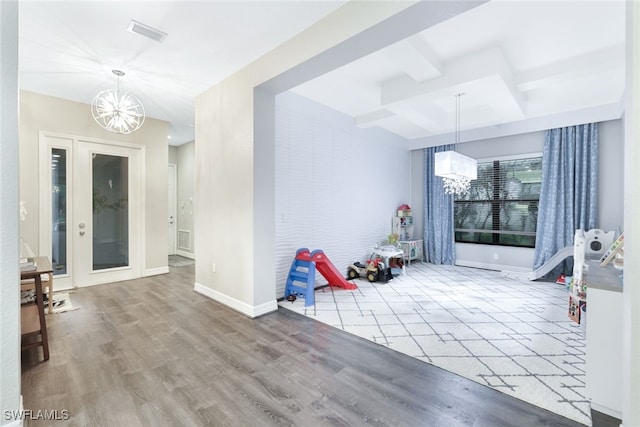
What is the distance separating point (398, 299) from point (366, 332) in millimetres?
1198

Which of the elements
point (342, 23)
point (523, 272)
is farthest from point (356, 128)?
point (523, 272)

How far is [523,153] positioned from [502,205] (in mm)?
1073

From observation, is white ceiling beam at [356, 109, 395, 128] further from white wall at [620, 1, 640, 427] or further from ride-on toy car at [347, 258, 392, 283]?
white wall at [620, 1, 640, 427]

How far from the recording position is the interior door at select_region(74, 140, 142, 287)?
448cm

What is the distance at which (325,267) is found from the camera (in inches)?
165

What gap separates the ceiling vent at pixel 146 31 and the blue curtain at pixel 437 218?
5.65 metres

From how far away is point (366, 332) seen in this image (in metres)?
2.93

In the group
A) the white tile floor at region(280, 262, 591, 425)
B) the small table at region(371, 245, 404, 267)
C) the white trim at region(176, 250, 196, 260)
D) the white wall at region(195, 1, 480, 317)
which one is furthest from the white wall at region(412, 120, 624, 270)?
the white trim at region(176, 250, 196, 260)

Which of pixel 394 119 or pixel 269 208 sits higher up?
pixel 394 119

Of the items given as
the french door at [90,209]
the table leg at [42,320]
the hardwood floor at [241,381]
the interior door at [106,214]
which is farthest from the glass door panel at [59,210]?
the table leg at [42,320]

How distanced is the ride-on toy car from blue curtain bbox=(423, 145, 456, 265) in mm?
2174

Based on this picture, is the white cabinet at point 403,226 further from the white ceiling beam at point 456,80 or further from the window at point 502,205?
the white ceiling beam at point 456,80

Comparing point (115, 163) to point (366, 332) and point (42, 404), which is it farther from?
point (366, 332)

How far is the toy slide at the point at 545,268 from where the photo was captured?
15.9 feet
